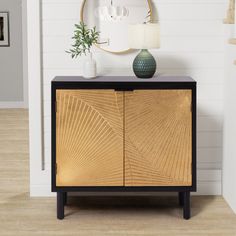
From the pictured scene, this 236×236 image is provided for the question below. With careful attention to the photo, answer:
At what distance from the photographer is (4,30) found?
938 cm

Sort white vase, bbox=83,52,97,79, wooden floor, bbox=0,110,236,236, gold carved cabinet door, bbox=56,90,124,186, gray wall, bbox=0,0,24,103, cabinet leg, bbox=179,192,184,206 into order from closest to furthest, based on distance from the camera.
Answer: wooden floor, bbox=0,110,236,236 < gold carved cabinet door, bbox=56,90,124,186 < white vase, bbox=83,52,97,79 < cabinet leg, bbox=179,192,184,206 < gray wall, bbox=0,0,24,103

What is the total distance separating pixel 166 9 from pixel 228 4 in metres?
0.41

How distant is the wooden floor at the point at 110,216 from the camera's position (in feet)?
12.9

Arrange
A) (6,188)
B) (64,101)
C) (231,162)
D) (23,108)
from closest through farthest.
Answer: (64,101) < (231,162) < (6,188) < (23,108)

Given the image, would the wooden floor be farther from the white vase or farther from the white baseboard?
the white baseboard

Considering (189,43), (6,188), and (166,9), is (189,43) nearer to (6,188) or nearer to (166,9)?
(166,9)

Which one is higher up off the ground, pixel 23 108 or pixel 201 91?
pixel 201 91

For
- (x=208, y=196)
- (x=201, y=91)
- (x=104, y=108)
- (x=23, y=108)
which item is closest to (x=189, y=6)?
(x=201, y=91)

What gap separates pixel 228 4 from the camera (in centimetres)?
456

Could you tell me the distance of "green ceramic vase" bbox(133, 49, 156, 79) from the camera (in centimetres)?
429

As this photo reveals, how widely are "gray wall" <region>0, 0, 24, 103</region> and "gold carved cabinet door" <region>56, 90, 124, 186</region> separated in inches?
212

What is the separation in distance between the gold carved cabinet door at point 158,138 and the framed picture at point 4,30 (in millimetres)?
5572

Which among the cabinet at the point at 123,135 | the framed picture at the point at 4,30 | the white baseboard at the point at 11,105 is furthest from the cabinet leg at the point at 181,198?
the framed picture at the point at 4,30

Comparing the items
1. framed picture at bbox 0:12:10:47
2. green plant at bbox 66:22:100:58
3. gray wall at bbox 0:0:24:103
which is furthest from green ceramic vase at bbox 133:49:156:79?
framed picture at bbox 0:12:10:47
